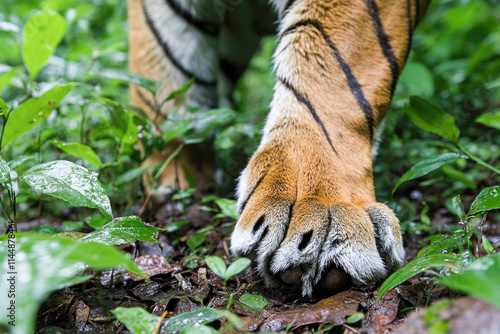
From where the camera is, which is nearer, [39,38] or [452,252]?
[452,252]

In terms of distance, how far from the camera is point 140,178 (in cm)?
175

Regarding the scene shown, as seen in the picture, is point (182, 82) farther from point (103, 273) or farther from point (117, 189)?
point (103, 273)

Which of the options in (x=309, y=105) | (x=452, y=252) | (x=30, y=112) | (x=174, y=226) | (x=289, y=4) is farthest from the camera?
(x=289, y=4)

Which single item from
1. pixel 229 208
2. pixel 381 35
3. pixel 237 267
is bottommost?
pixel 229 208

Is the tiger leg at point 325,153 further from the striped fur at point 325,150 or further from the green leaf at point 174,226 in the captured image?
the green leaf at point 174,226

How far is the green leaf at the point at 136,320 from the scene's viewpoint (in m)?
0.83

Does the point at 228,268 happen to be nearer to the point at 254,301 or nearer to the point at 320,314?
the point at 254,301

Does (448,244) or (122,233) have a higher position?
(122,233)

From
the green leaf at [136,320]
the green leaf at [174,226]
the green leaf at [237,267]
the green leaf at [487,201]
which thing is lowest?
the green leaf at [174,226]

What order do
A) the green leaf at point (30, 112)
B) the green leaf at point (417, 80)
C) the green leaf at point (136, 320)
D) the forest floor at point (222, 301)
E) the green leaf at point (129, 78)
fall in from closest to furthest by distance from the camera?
the green leaf at point (136, 320) → the forest floor at point (222, 301) → the green leaf at point (30, 112) → the green leaf at point (129, 78) → the green leaf at point (417, 80)

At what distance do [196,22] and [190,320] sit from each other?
5.51 feet

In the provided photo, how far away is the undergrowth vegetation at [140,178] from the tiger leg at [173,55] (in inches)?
5.4

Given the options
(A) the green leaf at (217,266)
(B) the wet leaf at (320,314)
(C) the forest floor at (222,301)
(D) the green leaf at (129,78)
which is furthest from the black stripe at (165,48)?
(B) the wet leaf at (320,314)

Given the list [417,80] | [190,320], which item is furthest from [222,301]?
[417,80]
